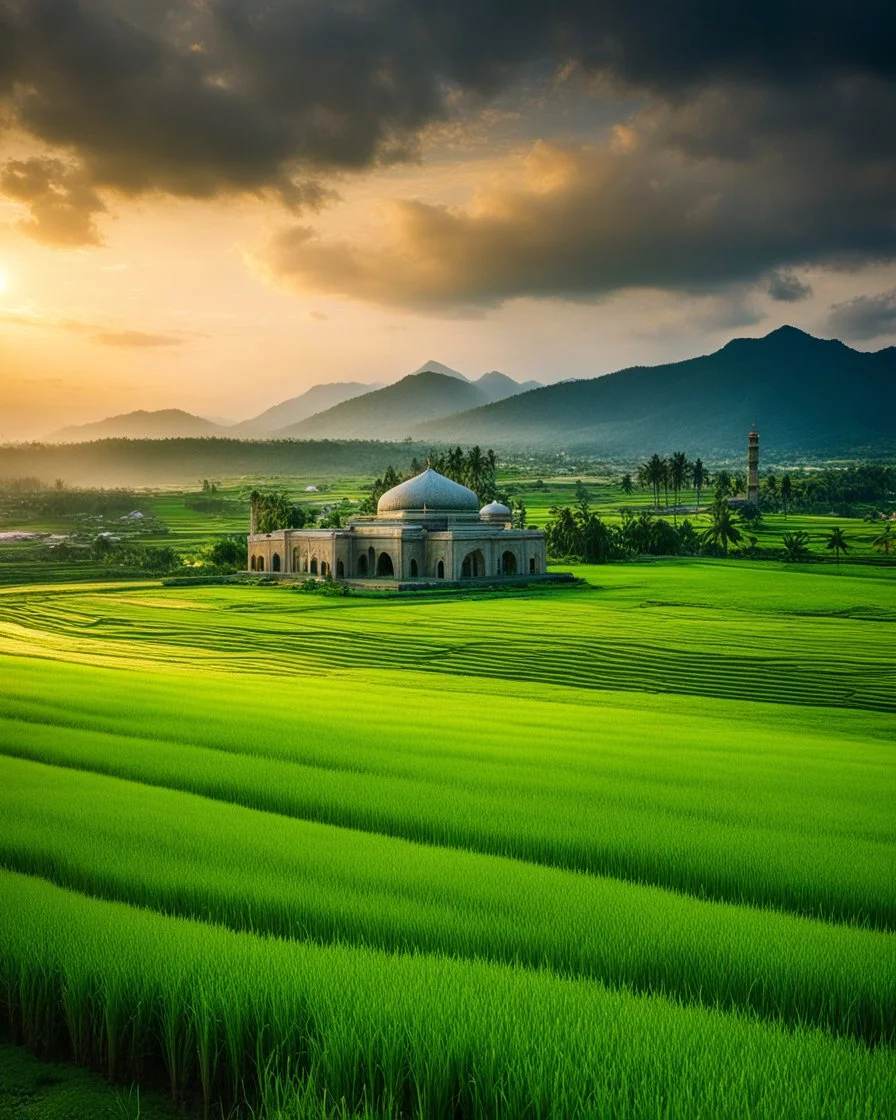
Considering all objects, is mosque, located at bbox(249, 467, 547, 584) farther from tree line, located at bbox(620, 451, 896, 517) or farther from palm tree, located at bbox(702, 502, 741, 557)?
tree line, located at bbox(620, 451, 896, 517)

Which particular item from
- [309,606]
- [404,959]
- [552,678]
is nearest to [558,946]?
[404,959]

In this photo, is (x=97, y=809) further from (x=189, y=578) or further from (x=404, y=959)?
(x=189, y=578)

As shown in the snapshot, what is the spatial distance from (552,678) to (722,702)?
19.9 feet

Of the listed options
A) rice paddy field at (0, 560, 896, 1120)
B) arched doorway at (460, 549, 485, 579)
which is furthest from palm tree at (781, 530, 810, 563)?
rice paddy field at (0, 560, 896, 1120)

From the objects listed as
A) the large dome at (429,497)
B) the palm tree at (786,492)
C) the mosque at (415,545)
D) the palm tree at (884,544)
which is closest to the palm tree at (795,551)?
the palm tree at (884,544)

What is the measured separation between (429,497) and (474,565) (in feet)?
23.0

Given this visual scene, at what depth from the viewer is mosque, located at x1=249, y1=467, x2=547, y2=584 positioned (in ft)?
214

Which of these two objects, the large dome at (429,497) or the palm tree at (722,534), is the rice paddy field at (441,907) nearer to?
the large dome at (429,497)

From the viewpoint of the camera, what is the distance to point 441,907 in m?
8.33

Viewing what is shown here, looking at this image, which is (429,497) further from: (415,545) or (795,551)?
(795,551)

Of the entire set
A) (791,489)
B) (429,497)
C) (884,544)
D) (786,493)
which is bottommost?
(884,544)

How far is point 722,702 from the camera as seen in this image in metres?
27.8

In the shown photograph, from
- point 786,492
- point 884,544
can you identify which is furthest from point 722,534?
point 786,492

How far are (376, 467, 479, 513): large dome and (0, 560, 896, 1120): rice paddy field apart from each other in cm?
4788
